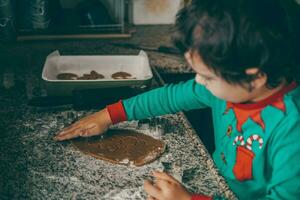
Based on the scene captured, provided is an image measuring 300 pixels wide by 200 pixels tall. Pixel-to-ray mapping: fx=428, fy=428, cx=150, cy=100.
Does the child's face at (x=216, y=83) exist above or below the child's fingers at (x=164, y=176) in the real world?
above

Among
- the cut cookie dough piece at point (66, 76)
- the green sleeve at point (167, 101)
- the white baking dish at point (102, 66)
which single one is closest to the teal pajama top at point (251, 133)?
the green sleeve at point (167, 101)

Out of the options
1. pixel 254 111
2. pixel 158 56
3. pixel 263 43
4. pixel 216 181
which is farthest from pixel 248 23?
pixel 158 56

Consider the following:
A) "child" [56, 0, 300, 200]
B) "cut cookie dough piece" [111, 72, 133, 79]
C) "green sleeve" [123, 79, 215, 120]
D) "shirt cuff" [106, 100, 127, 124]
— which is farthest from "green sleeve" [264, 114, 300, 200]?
"cut cookie dough piece" [111, 72, 133, 79]

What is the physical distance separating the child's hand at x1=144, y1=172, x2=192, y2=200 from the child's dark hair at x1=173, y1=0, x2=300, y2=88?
0.22m

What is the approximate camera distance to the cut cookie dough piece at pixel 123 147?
0.91 meters

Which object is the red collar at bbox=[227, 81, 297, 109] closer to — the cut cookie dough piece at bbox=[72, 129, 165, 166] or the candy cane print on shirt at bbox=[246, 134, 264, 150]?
the candy cane print on shirt at bbox=[246, 134, 264, 150]

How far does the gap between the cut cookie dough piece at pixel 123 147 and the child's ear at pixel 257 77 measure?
0.27 metres

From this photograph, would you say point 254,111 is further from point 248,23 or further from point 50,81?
point 50,81

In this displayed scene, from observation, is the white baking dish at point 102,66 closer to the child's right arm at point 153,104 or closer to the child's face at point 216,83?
the child's right arm at point 153,104

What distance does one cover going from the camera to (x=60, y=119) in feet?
3.41

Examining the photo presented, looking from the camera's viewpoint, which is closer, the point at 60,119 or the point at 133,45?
the point at 60,119

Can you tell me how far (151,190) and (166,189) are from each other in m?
0.03

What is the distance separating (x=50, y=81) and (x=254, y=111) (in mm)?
512

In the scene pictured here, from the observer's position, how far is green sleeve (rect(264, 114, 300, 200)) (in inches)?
29.6
